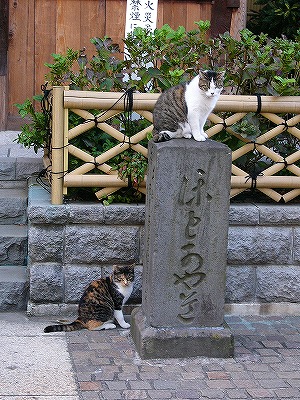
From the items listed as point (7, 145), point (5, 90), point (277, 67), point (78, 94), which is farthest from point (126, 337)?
point (5, 90)

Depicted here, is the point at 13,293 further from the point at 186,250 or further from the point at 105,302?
the point at 186,250

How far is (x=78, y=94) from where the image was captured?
6465 mm

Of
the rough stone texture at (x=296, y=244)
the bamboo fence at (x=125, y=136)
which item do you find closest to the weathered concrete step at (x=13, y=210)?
the bamboo fence at (x=125, y=136)

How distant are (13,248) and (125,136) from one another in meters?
1.44

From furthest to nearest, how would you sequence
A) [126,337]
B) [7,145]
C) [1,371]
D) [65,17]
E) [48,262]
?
[65,17], [7,145], [48,262], [126,337], [1,371]

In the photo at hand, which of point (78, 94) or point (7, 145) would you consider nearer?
point (78, 94)

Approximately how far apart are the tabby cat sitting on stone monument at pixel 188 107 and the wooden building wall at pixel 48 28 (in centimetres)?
355

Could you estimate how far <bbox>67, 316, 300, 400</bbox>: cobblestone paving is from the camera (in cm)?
512

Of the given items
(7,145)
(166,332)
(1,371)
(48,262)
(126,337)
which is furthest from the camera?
(7,145)

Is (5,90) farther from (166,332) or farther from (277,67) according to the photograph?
(166,332)

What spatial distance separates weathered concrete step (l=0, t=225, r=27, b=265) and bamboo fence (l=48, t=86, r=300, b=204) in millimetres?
664

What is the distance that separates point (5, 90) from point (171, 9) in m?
2.19

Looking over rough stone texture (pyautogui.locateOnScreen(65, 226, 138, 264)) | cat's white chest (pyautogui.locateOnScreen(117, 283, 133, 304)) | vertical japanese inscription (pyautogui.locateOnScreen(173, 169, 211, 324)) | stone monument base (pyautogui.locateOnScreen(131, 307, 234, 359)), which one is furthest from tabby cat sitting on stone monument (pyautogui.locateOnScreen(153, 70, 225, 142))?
stone monument base (pyautogui.locateOnScreen(131, 307, 234, 359))

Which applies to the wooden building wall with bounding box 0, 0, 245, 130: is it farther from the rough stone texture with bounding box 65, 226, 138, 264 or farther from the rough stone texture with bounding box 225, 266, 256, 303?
the rough stone texture with bounding box 225, 266, 256, 303
